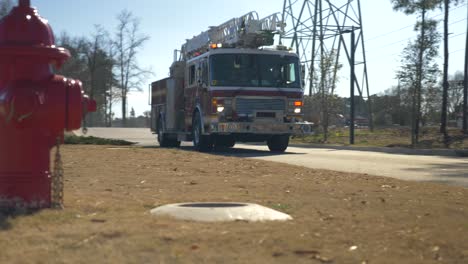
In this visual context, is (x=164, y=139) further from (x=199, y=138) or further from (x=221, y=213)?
(x=221, y=213)

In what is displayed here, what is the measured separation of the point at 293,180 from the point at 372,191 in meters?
1.58

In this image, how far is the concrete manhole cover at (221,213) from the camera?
5.66m

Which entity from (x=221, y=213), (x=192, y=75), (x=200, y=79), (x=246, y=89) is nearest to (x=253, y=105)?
(x=246, y=89)

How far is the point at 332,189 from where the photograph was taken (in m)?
8.49

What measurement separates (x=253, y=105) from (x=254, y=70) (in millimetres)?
1110

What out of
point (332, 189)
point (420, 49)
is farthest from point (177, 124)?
point (332, 189)

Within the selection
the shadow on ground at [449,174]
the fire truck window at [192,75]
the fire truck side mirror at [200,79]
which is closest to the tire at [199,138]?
the fire truck side mirror at [200,79]

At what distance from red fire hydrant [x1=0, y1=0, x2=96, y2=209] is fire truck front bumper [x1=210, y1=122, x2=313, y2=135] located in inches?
525

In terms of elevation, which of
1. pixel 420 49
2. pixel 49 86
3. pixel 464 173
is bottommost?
pixel 464 173

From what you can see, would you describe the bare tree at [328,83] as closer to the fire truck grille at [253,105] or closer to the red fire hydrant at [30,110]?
the fire truck grille at [253,105]

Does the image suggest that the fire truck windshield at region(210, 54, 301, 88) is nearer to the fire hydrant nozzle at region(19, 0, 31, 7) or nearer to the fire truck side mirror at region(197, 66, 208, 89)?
the fire truck side mirror at region(197, 66, 208, 89)

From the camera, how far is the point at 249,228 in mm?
5285

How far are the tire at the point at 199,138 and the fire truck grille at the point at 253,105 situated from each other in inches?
62.9

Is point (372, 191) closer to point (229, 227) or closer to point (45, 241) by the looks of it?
point (229, 227)
